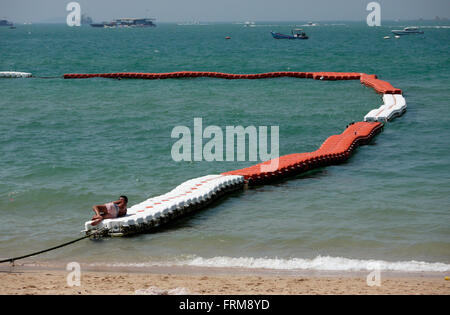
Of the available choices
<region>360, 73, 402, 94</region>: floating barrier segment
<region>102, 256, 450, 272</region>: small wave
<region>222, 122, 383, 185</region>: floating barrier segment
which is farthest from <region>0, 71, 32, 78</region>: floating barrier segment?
<region>102, 256, 450, 272</region>: small wave

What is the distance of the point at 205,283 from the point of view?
48.5 feet

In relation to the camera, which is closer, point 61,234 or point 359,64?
point 61,234

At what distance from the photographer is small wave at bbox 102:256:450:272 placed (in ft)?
53.5

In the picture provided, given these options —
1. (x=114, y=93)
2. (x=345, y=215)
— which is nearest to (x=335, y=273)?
(x=345, y=215)

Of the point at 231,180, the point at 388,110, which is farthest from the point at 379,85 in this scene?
the point at 231,180

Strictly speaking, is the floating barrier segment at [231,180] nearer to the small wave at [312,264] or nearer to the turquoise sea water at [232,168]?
the turquoise sea water at [232,168]

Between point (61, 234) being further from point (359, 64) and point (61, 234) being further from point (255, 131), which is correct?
point (359, 64)

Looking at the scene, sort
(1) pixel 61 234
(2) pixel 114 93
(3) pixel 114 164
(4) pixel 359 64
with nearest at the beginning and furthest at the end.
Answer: (1) pixel 61 234
(3) pixel 114 164
(2) pixel 114 93
(4) pixel 359 64

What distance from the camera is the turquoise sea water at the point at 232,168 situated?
17.9 meters

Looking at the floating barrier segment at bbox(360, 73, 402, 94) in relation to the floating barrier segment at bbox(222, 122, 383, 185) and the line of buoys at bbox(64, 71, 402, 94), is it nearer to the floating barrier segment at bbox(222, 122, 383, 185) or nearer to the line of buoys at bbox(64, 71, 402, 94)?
the line of buoys at bbox(64, 71, 402, 94)

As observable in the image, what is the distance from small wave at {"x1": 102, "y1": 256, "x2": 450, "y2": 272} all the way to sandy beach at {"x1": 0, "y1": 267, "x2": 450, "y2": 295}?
0.58 m

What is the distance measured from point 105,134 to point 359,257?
68.2 feet

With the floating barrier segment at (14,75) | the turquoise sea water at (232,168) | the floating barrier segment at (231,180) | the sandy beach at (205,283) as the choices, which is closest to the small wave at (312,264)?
the turquoise sea water at (232,168)

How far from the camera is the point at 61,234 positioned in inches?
760
